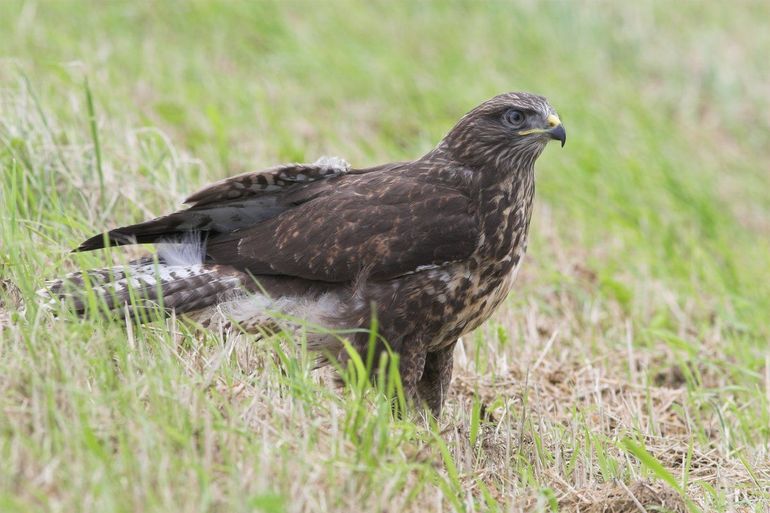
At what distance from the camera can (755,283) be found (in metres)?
7.56

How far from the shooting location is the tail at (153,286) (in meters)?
4.59

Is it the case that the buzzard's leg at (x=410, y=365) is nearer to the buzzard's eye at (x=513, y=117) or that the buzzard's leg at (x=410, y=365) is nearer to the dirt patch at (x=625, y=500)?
the dirt patch at (x=625, y=500)

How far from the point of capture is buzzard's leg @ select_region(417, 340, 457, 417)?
5.10m

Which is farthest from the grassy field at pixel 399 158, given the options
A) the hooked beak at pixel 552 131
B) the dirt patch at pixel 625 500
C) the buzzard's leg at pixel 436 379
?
the hooked beak at pixel 552 131

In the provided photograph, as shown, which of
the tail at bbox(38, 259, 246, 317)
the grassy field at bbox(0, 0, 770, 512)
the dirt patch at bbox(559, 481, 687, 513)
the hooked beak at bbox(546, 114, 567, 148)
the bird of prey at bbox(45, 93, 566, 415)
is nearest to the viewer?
the grassy field at bbox(0, 0, 770, 512)

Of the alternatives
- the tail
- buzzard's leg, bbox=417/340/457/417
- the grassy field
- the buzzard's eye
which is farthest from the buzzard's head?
the tail

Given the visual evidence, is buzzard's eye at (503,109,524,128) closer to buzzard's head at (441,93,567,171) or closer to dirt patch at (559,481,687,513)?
buzzard's head at (441,93,567,171)

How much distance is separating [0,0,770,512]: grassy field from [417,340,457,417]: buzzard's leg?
0.11m

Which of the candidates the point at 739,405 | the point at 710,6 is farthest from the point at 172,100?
the point at 710,6

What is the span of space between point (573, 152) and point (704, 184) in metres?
1.08

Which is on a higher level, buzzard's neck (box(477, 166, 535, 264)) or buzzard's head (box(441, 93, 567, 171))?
buzzard's head (box(441, 93, 567, 171))

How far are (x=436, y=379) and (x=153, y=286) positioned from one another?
4.20 feet

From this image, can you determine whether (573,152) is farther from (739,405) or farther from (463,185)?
(463,185)

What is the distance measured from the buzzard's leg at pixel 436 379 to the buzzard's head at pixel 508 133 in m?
0.82
